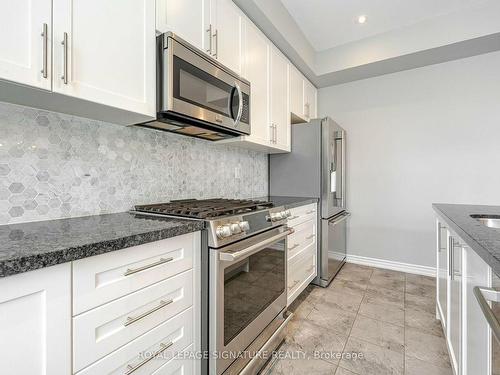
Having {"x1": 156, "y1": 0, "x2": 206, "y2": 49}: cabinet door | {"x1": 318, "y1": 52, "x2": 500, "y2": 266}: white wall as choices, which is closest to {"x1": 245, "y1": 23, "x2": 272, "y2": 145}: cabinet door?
{"x1": 156, "y1": 0, "x2": 206, "y2": 49}: cabinet door

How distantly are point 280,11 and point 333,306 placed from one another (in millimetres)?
2656

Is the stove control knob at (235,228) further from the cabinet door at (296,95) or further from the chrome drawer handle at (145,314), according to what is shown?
the cabinet door at (296,95)

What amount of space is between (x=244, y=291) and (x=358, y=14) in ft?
8.92

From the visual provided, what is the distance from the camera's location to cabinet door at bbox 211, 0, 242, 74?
1.66 metres

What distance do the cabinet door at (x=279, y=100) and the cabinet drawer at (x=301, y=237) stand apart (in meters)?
0.80

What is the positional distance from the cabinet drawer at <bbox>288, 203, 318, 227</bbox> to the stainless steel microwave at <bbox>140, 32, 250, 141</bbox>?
777 millimetres

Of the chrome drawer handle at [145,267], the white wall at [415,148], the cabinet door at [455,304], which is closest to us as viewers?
the chrome drawer handle at [145,267]

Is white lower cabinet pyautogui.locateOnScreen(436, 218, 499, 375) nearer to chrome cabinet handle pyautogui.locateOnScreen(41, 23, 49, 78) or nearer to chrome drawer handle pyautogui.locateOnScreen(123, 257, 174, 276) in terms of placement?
chrome drawer handle pyautogui.locateOnScreen(123, 257, 174, 276)

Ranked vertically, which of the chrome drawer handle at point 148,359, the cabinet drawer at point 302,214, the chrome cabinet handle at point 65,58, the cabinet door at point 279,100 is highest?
the cabinet door at point 279,100

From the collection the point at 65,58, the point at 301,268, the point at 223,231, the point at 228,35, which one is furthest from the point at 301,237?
the point at 65,58

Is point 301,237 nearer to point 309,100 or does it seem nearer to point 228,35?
point 228,35

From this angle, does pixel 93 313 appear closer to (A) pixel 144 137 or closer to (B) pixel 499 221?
(A) pixel 144 137

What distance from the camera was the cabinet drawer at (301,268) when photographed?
2064 mm

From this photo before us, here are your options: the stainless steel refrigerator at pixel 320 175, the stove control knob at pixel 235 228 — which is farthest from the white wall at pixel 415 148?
the stove control knob at pixel 235 228
